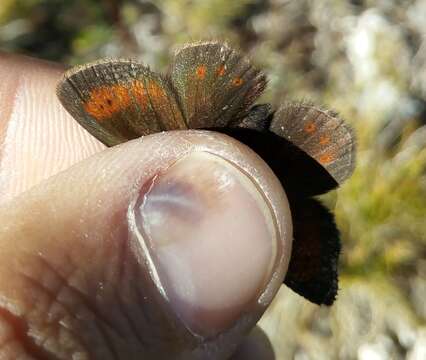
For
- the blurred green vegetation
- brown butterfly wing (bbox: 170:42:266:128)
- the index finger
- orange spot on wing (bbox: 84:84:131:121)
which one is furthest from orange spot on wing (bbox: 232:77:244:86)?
the blurred green vegetation

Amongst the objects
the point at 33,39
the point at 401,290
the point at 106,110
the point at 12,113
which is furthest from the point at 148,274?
the point at 33,39

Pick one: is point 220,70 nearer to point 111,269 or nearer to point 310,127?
point 310,127

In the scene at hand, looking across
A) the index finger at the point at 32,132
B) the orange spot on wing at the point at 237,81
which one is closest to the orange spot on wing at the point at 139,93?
the orange spot on wing at the point at 237,81

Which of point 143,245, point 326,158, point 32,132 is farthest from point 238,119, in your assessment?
point 32,132

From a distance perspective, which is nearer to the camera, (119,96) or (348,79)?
(119,96)

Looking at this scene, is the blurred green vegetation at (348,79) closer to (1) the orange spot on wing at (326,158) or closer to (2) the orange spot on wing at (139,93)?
(1) the orange spot on wing at (326,158)

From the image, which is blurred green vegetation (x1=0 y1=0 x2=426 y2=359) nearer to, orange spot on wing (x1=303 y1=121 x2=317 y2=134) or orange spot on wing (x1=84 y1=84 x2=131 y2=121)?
orange spot on wing (x1=303 y1=121 x2=317 y2=134)

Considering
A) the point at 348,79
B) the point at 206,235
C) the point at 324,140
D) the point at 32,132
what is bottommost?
the point at 348,79

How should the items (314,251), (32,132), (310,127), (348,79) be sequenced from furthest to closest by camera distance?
(348,79)
(32,132)
(314,251)
(310,127)
